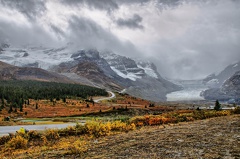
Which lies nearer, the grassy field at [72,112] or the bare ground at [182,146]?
the bare ground at [182,146]

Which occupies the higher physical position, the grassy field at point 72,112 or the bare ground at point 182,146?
the grassy field at point 72,112

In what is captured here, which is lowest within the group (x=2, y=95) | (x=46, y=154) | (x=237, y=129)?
(x=46, y=154)

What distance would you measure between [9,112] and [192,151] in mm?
76661

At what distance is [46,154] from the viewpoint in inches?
609

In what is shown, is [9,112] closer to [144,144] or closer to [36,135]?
[36,135]

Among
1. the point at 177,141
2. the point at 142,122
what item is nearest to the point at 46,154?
the point at 177,141

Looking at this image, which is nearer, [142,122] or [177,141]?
[177,141]

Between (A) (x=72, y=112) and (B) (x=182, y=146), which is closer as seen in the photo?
(B) (x=182, y=146)

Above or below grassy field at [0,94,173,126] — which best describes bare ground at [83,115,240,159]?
below

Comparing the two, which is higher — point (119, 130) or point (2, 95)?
point (2, 95)

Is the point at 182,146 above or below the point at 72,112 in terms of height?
below

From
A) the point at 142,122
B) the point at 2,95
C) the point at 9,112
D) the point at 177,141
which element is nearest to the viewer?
the point at 177,141

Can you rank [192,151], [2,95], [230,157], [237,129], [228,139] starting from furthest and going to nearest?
[2,95], [237,129], [228,139], [192,151], [230,157]

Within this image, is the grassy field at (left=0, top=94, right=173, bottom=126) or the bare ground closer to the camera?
the bare ground
